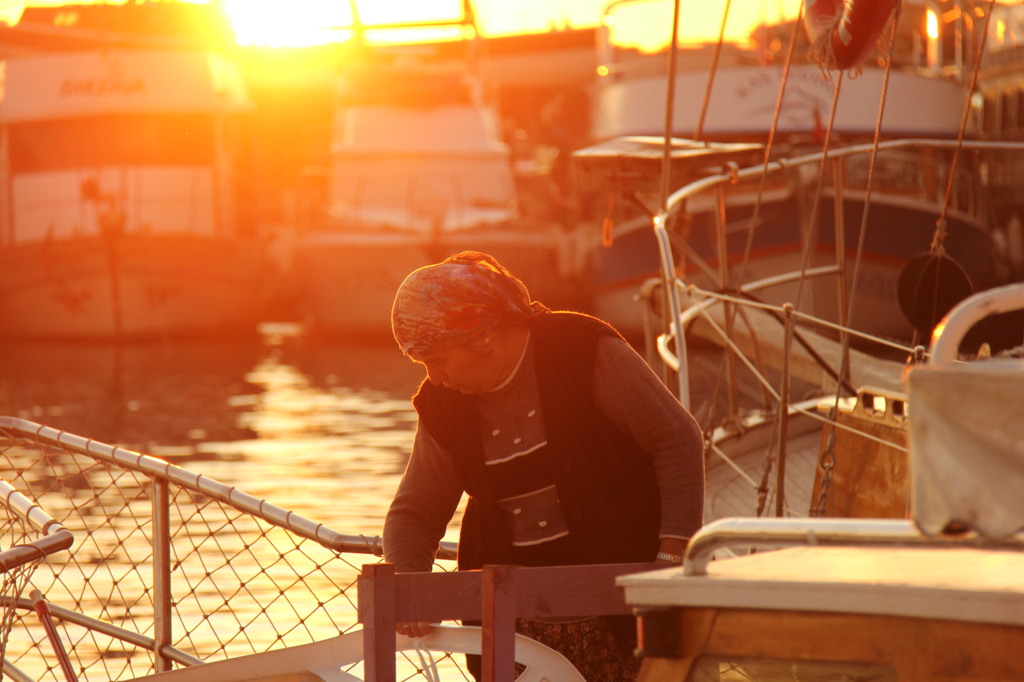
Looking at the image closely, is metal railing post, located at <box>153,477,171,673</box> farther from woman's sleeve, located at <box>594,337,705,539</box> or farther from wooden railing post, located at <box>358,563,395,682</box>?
wooden railing post, located at <box>358,563,395,682</box>

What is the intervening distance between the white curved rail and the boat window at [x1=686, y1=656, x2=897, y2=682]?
776mm

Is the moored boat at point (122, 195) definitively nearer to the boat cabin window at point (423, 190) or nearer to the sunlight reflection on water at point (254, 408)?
the sunlight reflection on water at point (254, 408)

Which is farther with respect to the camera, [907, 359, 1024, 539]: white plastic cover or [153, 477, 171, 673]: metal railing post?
→ [153, 477, 171, 673]: metal railing post

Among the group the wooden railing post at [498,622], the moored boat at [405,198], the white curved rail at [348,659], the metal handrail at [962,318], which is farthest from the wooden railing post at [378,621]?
the moored boat at [405,198]

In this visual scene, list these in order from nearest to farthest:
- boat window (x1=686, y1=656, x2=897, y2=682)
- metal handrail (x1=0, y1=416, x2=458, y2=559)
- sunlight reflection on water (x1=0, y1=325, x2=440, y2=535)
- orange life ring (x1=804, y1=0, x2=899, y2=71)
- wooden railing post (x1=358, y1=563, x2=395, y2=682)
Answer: boat window (x1=686, y1=656, x2=897, y2=682), wooden railing post (x1=358, y1=563, x2=395, y2=682), metal handrail (x1=0, y1=416, x2=458, y2=559), orange life ring (x1=804, y1=0, x2=899, y2=71), sunlight reflection on water (x1=0, y1=325, x2=440, y2=535)

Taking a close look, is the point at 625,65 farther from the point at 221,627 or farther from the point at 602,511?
the point at 602,511

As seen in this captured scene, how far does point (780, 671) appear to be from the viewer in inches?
90.9

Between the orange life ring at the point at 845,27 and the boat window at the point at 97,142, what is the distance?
17.9 m

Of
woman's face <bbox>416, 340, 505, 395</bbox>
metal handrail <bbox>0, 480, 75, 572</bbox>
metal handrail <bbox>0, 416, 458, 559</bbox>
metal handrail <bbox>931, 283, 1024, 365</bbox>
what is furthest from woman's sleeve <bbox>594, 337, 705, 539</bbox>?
metal handrail <bbox>0, 480, 75, 572</bbox>

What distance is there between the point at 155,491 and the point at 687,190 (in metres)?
2.90

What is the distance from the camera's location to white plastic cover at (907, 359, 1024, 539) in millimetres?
2088

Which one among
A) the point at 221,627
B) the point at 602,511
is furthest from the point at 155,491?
the point at 221,627

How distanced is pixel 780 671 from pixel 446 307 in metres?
1.09

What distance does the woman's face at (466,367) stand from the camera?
320 centimetres
